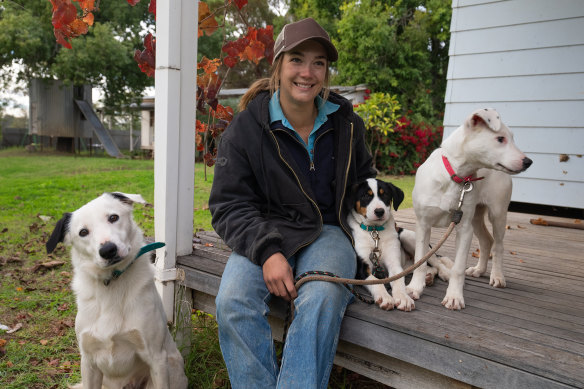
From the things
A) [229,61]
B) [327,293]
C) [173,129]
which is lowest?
[327,293]

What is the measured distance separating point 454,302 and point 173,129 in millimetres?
1960

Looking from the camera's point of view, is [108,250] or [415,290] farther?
[415,290]

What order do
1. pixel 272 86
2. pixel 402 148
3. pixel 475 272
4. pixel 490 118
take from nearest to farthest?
1. pixel 490 118
2. pixel 272 86
3. pixel 475 272
4. pixel 402 148

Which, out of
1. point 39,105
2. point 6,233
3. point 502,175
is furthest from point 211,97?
point 39,105

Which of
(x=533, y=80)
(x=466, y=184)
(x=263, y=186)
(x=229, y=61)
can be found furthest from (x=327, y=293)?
(x=533, y=80)

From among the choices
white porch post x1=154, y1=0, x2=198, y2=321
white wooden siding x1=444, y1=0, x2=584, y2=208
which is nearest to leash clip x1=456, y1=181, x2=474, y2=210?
white porch post x1=154, y1=0, x2=198, y2=321

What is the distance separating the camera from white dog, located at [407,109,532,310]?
2.21 meters

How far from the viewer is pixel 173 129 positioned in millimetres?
2684

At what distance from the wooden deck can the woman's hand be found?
34 centimetres

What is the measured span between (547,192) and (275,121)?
4.41 meters

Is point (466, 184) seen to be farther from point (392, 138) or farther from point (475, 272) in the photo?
point (392, 138)

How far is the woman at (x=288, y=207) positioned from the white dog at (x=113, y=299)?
0.38 m

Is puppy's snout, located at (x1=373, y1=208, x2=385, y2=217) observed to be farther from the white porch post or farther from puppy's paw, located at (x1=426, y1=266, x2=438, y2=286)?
the white porch post

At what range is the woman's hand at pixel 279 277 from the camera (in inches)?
82.1
